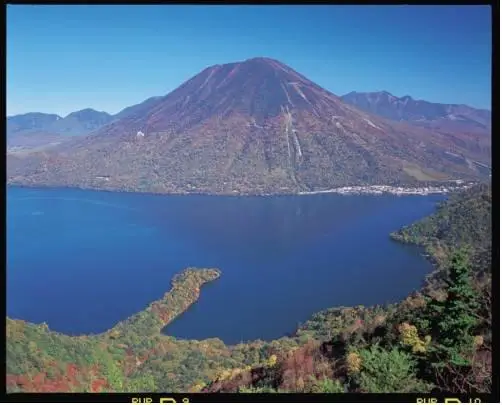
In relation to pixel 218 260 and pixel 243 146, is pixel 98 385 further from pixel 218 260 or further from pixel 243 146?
pixel 243 146

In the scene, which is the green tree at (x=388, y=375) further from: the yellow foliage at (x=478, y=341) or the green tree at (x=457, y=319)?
the yellow foliage at (x=478, y=341)

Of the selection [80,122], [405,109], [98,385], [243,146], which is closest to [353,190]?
[243,146]

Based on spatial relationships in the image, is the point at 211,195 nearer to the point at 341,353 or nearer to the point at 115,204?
the point at 115,204

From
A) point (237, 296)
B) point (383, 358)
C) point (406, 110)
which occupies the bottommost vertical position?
point (237, 296)

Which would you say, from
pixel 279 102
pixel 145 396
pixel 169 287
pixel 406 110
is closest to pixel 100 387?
pixel 145 396

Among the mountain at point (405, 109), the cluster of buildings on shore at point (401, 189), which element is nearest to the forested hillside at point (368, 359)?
the cluster of buildings on shore at point (401, 189)

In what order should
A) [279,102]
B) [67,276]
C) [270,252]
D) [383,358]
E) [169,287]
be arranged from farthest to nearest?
[279,102] < [270,252] < [67,276] < [169,287] < [383,358]
